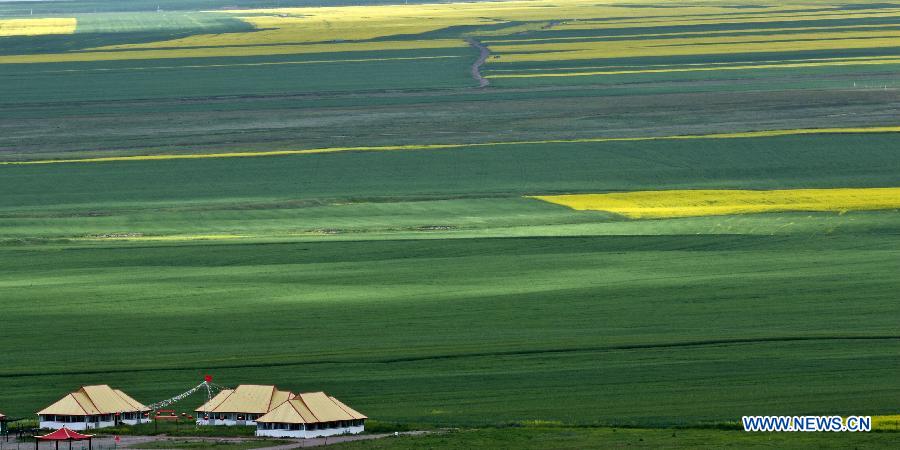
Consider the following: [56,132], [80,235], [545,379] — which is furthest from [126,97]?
[545,379]

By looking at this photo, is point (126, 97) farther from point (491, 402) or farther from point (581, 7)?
point (581, 7)

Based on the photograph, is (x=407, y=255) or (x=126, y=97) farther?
(x=126, y=97)


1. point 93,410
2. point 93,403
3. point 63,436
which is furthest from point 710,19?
point 63,436

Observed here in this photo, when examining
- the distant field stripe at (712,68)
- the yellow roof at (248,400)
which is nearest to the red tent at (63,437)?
the yellow roof at (248,400)

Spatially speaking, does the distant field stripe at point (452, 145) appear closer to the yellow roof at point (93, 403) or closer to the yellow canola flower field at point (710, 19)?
the yellow roof at point (93, 403)

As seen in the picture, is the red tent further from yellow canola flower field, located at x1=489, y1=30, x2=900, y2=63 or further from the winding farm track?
yellow canola flower field, located at x1=489, y1=30, x2=900, y2=63

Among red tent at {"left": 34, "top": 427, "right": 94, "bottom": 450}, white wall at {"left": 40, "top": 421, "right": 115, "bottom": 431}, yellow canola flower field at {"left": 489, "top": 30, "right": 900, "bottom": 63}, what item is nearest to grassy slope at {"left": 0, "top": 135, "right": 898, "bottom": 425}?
white wall at {"left": 40, "top": 421, "right": 115, "bottom": 431}
